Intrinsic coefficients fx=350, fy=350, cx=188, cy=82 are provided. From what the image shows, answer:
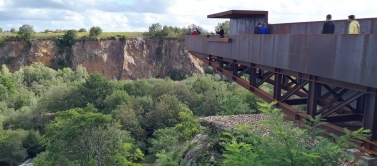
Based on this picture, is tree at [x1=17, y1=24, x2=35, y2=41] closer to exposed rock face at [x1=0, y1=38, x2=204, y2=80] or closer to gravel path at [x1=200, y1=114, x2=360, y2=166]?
exposed rock face at [x1=0, y1=38, x2=204, y2=80]

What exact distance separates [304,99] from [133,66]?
170 ft

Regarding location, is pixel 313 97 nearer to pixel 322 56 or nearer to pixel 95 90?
pixel 322 56

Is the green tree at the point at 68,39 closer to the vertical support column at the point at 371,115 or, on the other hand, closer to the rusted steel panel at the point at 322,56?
the rusted steel panel at the point at 322,56

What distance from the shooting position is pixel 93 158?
19.3 metres

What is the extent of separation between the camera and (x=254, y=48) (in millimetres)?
11719

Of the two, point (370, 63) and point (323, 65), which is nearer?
point (370, 63)

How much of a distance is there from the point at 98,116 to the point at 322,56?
13.5 metres

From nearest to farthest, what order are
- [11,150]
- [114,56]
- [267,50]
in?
[267,50], [11,150], [114,56]

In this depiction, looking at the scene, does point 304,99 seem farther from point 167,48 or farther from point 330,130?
point 167,48

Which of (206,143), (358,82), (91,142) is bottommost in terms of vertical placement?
(91,142)

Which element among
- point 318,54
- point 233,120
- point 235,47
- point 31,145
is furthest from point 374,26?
point 31,145

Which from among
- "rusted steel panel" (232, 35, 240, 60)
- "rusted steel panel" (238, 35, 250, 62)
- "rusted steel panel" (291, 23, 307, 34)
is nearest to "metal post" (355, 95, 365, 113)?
"rusted steel panel" (291, 23, 307, 34)

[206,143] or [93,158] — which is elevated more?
[206,143]

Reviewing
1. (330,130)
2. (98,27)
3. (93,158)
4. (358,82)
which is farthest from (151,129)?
(98,27)
